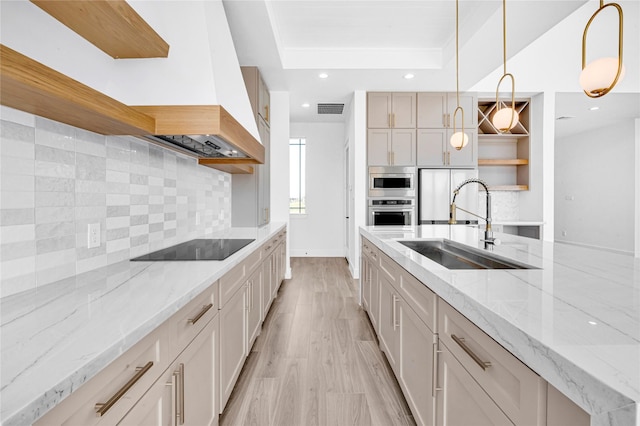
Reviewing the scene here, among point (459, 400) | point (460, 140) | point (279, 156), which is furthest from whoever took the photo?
point (279, 156)

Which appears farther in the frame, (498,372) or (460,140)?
(460,140)

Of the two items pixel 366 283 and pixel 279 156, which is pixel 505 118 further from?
pixel 279 156

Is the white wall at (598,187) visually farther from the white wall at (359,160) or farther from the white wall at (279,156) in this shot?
the white wall at (279,156)

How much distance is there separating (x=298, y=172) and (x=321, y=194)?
67 cm

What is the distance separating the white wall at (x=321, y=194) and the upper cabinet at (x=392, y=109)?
5.67ft

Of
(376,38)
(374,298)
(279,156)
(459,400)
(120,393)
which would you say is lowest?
(374,298)

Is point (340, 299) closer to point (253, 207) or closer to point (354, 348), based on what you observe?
point (354, 348)

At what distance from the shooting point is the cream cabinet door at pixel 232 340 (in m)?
1.45

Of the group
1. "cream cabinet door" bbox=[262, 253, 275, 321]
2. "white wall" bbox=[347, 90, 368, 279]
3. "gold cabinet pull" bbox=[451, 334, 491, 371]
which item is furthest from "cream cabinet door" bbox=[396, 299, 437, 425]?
"white wall" bbox=[347, 90, 368, 279]

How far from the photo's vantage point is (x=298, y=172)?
20.8 ft

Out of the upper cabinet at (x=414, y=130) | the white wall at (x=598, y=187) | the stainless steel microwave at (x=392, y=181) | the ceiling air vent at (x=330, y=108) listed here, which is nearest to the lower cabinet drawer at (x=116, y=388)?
the stainless steel microwave at (x=392, y=181)

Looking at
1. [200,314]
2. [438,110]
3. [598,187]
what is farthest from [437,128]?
[598,187]

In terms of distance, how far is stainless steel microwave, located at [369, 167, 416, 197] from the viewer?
4.60 meters

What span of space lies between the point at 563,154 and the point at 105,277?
10.1m
